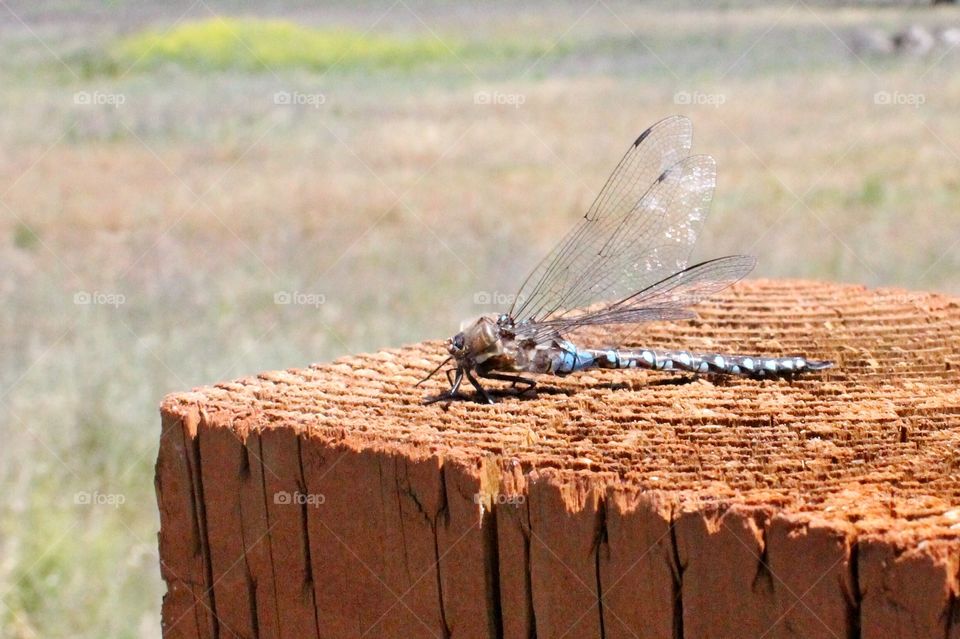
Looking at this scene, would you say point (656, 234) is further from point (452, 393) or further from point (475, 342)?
point (452, 393)

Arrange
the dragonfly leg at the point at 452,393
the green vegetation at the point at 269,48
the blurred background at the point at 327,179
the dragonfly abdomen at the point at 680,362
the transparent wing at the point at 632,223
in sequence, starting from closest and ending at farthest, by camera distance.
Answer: the dragonfly leg at the point at 452,393
the dragonfly abdomen at the point at 680,362
the transparent wing at the point at 632,223
the blurred background at the point at 327,179
the green vegetation at the point at 269,48

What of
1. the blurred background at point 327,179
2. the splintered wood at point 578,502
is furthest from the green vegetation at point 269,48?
the splintered wood at point 578,502

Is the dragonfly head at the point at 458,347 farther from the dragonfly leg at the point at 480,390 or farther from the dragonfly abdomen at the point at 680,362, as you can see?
the dragonfly abdomen at the point at 680,362

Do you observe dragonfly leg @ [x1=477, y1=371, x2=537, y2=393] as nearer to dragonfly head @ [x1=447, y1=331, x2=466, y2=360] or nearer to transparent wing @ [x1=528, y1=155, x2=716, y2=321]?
dragonfly head @ [x1=447, y1=331, x2=466, y2=360]

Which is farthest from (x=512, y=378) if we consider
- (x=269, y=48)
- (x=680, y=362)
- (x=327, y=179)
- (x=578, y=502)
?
(x=269, y=48)

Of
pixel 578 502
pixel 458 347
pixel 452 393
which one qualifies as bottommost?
pixel 578 502

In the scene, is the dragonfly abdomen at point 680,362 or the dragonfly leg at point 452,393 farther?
the dragonfly abdomen at point 680,362

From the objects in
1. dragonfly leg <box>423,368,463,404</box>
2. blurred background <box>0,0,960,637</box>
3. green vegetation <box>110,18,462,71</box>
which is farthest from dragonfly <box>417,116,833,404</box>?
green vegetation <box>110,18,462,71</box>
